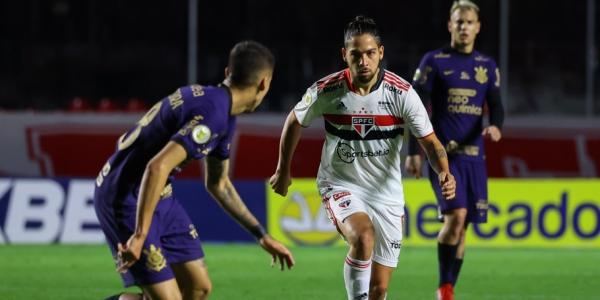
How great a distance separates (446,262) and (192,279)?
3114 mm

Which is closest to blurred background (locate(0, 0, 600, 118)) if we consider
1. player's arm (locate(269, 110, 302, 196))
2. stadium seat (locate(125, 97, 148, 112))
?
stadium seat (locate(125, 97, 148, 112))

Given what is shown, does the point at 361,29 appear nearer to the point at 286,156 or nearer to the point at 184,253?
the point at 286,156

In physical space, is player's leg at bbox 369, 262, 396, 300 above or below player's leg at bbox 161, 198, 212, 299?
below

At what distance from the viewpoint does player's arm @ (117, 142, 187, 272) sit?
5621mm

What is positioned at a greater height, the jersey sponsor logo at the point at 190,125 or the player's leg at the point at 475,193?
the jersey sponsor logo at the point at 190,125

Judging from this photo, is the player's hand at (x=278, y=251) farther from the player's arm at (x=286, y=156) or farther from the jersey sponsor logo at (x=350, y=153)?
the jersey sponsor logo at (x=350, y=153)

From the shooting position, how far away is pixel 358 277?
7.17m

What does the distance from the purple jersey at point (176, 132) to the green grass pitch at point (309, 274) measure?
3.61m

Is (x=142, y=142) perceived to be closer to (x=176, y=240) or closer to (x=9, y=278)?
(x=176, y=240)

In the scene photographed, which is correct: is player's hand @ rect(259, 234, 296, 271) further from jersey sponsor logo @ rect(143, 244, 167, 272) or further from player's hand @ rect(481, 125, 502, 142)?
player's hand @ rect(481, 125, 502, 142)

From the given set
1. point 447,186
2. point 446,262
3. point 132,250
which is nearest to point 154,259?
point 132,250

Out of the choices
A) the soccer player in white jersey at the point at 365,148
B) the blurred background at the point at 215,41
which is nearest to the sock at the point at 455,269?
the soccer player in white jersey at the point at 365,148

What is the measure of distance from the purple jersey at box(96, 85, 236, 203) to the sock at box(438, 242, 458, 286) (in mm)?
3269

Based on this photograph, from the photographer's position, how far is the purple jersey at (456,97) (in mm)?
9250
